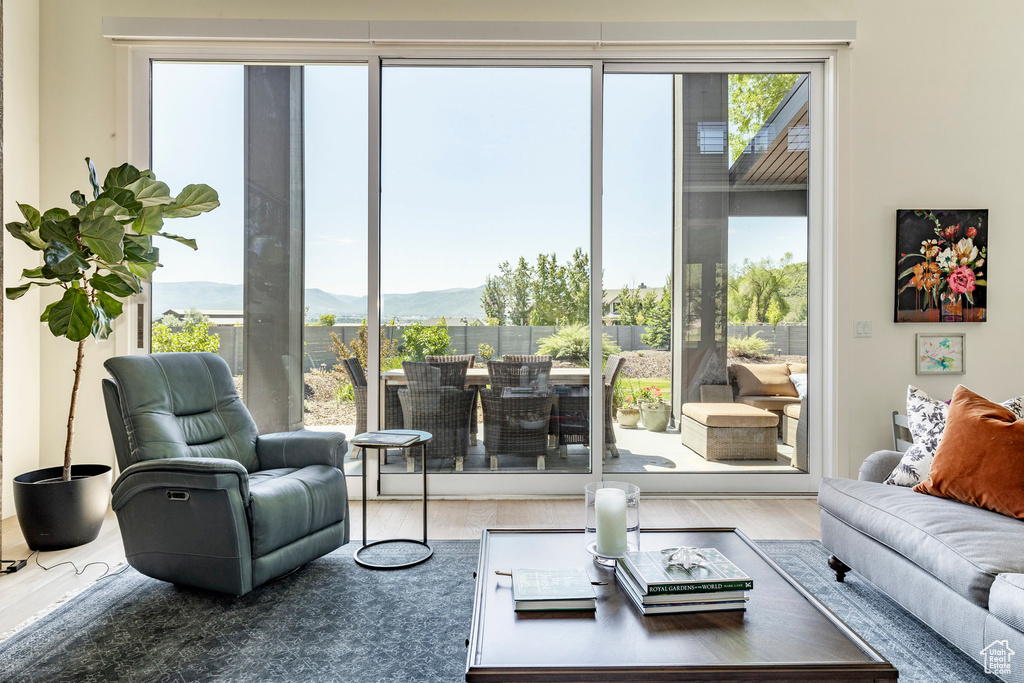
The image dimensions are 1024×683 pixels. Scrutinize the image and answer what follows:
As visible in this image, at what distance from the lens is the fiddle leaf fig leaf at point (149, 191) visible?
3.01 meters

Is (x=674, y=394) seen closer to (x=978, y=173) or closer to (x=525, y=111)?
(x=525, y=111)

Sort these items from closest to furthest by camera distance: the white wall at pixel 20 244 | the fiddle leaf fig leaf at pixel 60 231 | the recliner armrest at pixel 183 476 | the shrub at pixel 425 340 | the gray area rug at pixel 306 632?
the gray area rug at pixel 306 632
the recliner armrest at pixel 183 476
the fiddle leaf fig leaf at pixel 60 231
the white wall at pixel 20 244
the shrub at pixel 425 340

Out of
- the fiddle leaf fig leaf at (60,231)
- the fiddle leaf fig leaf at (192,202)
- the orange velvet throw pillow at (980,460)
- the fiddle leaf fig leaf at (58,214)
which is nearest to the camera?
the orange velvet throw pillow at (980,460)

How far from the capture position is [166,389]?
8.72 ft

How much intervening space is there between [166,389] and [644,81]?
328 cm

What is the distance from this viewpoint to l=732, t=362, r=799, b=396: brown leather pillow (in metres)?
3.85

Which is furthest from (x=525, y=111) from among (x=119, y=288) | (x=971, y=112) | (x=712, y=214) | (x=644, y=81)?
(x=971, y=112)

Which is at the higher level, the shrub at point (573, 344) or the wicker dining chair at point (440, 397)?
the shrub at point (573, 344)

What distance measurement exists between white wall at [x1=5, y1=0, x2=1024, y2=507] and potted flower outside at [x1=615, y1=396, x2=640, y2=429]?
1.29 m

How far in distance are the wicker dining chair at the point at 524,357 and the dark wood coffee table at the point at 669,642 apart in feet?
7.14

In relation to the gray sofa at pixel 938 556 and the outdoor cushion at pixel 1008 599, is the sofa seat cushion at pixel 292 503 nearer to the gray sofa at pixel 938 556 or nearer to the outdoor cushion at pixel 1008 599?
the gray sofa at pixel 938 556

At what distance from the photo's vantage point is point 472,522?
10.9 feet

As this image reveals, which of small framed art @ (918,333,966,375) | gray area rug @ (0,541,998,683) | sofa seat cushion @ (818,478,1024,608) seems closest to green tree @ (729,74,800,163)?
small framed art @ (918,333,966,375)

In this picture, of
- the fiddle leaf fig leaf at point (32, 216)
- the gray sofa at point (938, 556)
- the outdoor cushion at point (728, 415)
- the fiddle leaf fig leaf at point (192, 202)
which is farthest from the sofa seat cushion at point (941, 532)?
the fiddle leaf fig leaf at point (32, 216)
